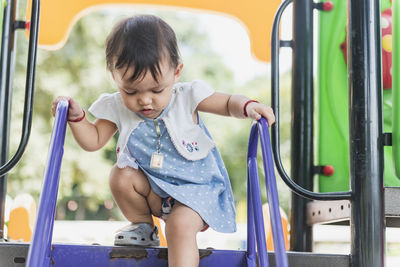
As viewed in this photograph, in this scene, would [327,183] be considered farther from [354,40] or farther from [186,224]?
[186,224]

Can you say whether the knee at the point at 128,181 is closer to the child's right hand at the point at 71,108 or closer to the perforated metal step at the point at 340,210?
the child's right hand at the point at 71,108

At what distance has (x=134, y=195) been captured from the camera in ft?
6.46

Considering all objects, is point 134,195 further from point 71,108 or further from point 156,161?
point 71,108

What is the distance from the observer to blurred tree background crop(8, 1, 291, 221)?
39.5ft

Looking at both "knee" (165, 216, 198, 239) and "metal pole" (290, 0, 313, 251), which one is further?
"metal pole" (290, 0, 313, 251)

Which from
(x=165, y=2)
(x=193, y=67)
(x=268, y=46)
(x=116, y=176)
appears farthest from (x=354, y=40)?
(x=193, y=67)

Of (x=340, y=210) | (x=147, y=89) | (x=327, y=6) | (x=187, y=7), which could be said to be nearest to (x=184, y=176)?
(x=147, y=89)

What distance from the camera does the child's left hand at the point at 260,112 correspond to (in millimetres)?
1839

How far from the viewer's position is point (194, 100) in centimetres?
205

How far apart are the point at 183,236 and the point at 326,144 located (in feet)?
4.14

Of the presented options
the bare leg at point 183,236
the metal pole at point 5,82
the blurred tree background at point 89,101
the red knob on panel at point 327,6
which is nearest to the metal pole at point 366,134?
the bare leg at point 183,236

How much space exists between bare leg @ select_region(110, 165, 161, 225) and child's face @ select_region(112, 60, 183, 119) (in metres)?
0.21

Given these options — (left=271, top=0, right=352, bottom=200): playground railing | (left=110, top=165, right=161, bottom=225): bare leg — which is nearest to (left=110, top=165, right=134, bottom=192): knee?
(left=110, top=165, right=161, bottom=225): bare leg

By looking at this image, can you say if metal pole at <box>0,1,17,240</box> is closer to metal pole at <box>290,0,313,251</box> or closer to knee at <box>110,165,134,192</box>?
knee at <box>110,165,134,192</box>
